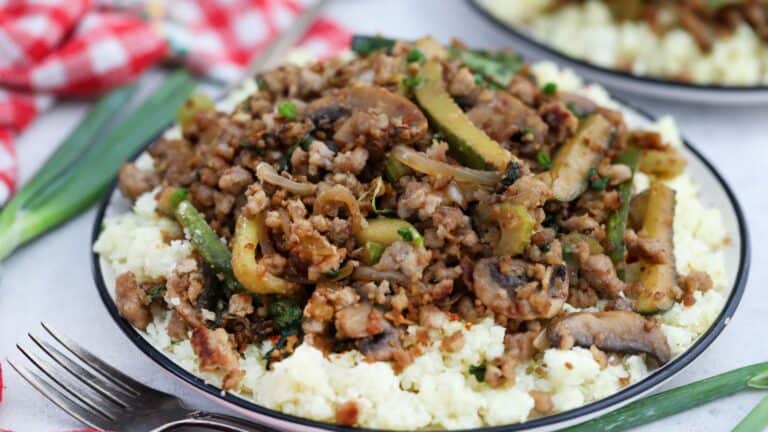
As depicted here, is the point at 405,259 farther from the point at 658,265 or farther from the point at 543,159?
the point at 658,265

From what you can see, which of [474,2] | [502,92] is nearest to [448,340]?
[502,92]

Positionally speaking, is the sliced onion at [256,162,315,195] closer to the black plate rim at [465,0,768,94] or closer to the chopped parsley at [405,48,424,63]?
the chopped parsley at [405,48,424,63]

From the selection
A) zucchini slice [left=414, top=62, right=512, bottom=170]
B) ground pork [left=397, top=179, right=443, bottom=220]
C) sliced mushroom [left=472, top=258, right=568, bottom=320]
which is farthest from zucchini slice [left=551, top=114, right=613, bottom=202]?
ground pork [left=397, top=179, right=443, bottom=220]

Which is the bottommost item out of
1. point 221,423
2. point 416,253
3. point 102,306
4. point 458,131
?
point 102,306

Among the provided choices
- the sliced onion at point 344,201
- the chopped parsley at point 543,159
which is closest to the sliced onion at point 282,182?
the sliced onion at point 344,201

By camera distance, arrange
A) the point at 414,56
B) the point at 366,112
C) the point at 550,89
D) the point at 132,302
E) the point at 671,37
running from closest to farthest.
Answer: the point at 132,302 → the point at 366,112 → the point at 414,56 → the point at 550,89 → the point at 671,37

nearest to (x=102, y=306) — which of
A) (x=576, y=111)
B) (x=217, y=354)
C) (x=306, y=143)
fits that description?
(x=217, y=354)
